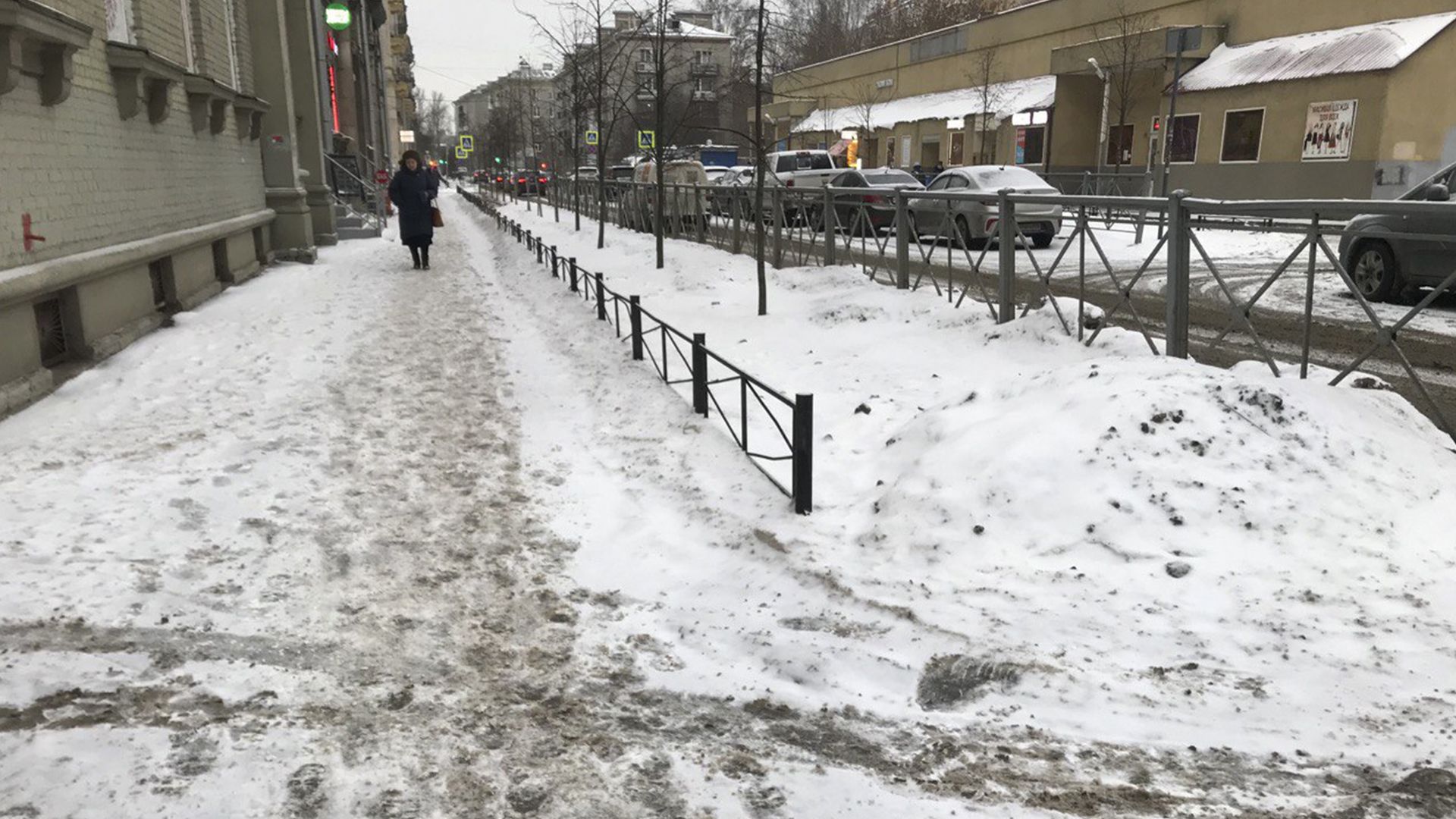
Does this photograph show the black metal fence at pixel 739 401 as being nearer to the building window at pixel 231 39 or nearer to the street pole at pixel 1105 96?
the building window at pixel 231 39

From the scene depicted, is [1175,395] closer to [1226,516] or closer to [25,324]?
[1226,516]

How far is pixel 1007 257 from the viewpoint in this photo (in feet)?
28.8

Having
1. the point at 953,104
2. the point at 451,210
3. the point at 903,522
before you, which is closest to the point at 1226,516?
the point at 903,522

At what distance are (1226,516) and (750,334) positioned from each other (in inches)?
247

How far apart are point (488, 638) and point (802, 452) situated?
1.95m

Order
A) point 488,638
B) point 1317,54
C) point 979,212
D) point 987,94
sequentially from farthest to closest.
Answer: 1. point 987,94
2. point 1317,54
3. point 979,212
4. point 488,638

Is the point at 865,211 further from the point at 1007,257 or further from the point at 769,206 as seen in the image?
the point at 769,206

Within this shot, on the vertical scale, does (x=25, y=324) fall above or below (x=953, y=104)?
below

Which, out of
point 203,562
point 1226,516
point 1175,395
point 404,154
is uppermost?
point 404,154

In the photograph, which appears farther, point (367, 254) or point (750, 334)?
point (367, 254)

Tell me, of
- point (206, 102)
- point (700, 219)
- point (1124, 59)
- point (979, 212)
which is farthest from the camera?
point (1124, 59)

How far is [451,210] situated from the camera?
45.5 meters

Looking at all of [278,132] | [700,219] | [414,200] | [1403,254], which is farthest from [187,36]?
[1403,254]

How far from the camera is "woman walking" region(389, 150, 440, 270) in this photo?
52.6ft
